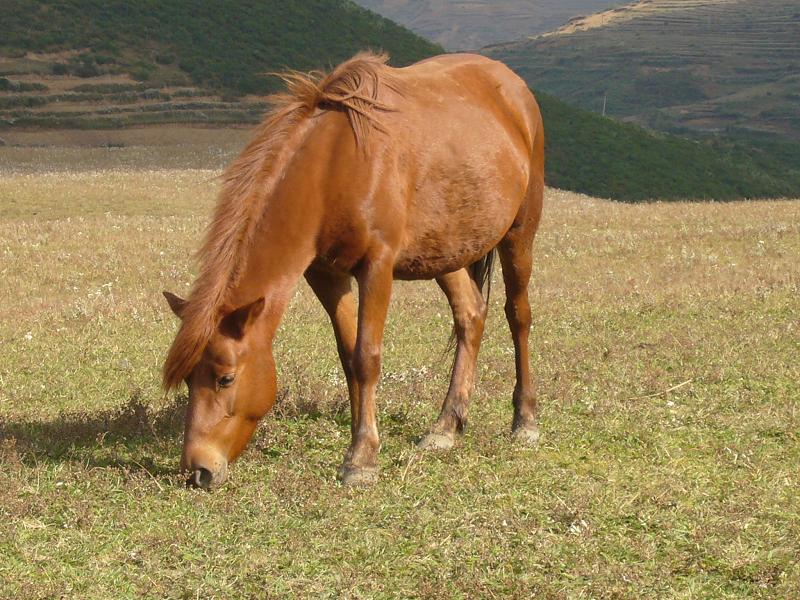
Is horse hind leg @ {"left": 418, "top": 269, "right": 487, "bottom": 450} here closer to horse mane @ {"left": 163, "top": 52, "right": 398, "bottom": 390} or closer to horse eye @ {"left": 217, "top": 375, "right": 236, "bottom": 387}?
horse eye @ {"left": 217, "top": 375, "right": 236, "bottom": 387}

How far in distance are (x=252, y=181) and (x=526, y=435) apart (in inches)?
111

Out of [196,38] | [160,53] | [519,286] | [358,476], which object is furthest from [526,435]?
[196,38]

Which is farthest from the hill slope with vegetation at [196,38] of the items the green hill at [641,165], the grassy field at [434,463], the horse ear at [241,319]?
the horse ear at [241,319]

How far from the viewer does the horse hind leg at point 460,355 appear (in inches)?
307

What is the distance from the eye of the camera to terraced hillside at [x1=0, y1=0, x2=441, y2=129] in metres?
61.6

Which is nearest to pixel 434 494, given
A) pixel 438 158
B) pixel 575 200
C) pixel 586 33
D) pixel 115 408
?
pixel 438 158

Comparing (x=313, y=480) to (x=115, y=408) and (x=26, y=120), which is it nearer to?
(x=115, y=408)

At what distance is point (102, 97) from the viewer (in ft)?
209

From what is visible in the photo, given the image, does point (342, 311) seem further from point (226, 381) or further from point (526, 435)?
point (526, 435)

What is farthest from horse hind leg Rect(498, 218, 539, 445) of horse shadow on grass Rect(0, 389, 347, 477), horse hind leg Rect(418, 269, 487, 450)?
horse shadow on grass Rect(0, 389, 347, 477)

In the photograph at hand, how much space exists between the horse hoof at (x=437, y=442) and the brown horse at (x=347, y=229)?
1cm

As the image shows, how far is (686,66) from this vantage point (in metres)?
155

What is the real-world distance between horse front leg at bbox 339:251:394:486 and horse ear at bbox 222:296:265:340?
0.74m

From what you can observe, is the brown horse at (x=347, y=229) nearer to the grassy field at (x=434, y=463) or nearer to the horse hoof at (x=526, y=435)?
the horse hoof at (x=526, y=435)
